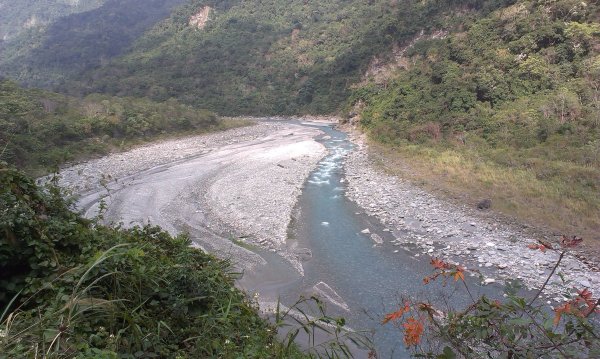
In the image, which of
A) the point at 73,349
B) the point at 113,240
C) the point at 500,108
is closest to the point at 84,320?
the point at 73,349

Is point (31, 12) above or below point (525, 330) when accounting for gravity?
above

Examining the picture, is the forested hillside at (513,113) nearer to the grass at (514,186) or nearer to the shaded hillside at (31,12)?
the grass at (514,186)

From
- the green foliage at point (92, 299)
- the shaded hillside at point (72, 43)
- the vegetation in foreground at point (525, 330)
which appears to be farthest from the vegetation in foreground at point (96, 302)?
the shaded hillside at point (72, 43)

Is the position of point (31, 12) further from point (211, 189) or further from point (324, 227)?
point (324, 227)

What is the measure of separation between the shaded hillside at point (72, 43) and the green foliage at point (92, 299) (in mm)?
88933

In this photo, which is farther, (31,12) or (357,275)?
(31,12)

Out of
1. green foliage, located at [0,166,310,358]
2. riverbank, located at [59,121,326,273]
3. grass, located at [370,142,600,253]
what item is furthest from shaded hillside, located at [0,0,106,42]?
green foliage, located at [0,166,310,358]

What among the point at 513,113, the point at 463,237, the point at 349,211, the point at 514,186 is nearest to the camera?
the point at 463,237

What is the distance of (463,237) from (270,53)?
7437 cm

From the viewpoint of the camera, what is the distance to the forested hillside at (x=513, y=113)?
15.7 metres

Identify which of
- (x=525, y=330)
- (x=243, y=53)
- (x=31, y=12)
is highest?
(x=31, y=12)

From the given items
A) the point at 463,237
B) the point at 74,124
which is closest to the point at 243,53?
the point at 74,124

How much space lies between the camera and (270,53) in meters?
80.2

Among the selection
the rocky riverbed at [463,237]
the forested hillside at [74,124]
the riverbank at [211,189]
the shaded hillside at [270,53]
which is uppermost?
the shaded hillside at [270,53]
